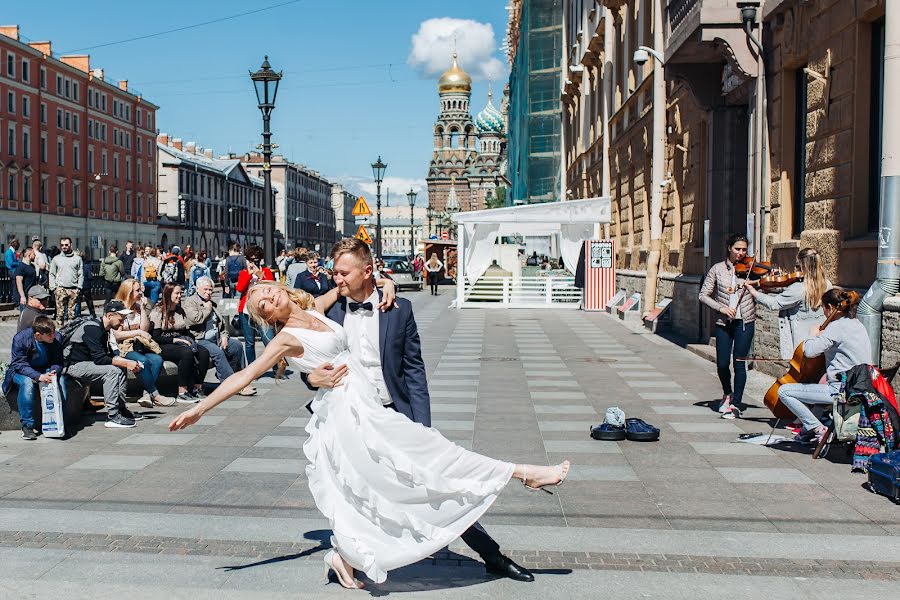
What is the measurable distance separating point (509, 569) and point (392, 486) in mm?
834

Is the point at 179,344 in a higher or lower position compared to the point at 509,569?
higher

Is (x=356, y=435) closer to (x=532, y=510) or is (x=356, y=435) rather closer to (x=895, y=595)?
(x=532, y=510)

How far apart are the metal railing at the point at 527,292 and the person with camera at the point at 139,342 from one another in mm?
21367

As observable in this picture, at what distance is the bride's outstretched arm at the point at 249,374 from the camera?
4949mm

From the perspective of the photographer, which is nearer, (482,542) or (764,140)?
(482,542)

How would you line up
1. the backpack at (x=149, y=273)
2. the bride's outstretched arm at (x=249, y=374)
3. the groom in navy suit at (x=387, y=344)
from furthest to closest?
the backpack at (x=149, y=273)
the groom in navy suit at (x=387, y=344)
the bride's outstretched arm at (x=249, y=374)

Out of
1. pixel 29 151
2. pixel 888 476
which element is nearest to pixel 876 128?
pixel 888 476

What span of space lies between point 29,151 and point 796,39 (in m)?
64.3

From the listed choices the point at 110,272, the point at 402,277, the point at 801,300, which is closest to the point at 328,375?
the point at 801,300

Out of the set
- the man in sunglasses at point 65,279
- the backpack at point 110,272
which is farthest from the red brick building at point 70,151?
the man in sunglasses at point 65,279

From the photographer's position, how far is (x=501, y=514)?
6691 millimetres

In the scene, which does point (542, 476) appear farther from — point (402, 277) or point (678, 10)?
point (402, 277)

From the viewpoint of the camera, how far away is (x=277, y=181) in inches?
5620

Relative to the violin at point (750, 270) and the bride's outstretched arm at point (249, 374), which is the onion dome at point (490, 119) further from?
the bride's outstretched arm at point (249, 374)
